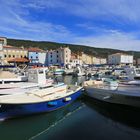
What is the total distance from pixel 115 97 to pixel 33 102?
6.65 meters

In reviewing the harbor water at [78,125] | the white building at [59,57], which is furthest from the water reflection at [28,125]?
the white building at [59,57]

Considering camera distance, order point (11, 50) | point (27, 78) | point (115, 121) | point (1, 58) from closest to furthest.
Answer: point (115, 121), point (27, 78), point (1, 58), point (11, 50)

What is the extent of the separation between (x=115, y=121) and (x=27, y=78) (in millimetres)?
10335

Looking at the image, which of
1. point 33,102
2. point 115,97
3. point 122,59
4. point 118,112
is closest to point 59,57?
point 122,59

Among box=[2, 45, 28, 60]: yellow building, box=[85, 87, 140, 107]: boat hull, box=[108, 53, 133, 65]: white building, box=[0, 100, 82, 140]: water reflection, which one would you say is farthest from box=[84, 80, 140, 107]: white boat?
box=[108, 53, 133, 65]: white building

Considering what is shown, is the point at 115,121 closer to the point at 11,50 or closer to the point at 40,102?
the point at 40,102

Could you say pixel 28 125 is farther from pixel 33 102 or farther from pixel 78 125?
pixel 78 125

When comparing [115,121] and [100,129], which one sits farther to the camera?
[115,121]

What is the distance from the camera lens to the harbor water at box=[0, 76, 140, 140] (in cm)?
1095

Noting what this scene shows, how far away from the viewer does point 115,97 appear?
15969mm

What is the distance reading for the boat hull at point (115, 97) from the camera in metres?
14.7

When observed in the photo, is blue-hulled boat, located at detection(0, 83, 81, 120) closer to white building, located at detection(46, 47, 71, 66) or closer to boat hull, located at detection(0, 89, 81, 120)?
boat hull, located at detection(0, 89, 81, 120)

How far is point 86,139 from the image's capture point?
34.1ft

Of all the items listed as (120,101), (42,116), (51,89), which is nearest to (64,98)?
(51,89)
